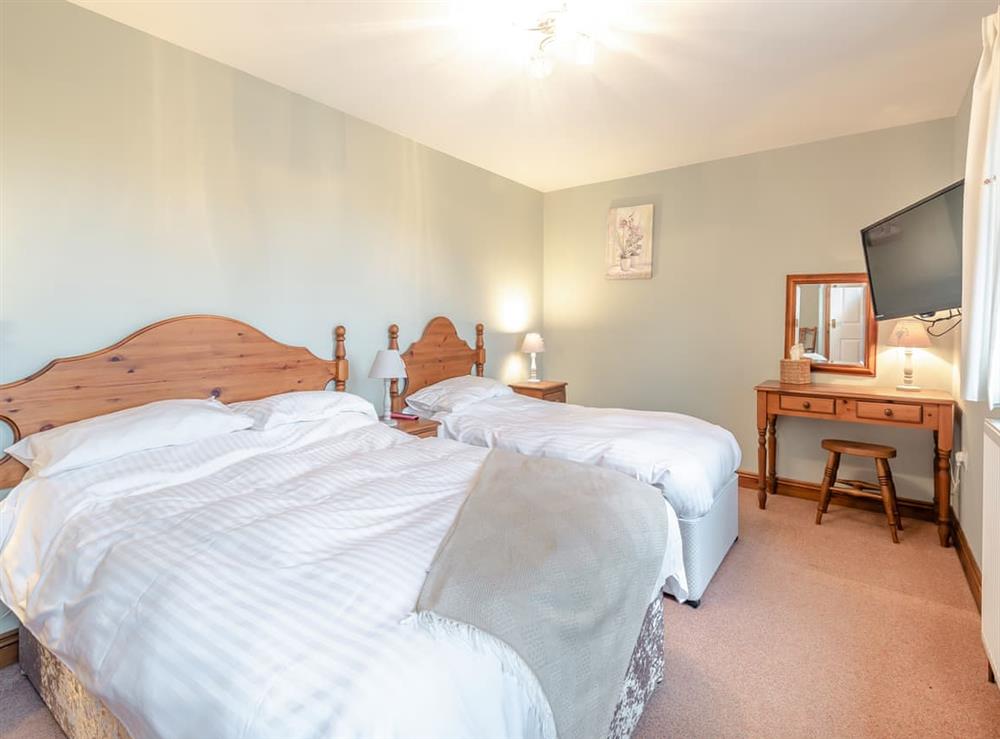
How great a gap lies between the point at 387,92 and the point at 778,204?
9.54ft

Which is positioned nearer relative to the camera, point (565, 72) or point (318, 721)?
point (318, 721)

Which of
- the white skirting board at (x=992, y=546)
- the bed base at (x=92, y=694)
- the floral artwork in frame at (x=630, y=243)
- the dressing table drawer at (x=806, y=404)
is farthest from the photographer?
the floral artwork in frame at (x=630, y=243)

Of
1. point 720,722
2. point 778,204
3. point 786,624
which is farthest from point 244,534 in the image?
point 778,204

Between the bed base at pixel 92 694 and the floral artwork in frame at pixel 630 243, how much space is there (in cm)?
326

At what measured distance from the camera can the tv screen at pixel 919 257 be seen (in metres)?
2.14

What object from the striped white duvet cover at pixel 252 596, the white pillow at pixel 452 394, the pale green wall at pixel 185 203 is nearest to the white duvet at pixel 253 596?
the striped white duvet cover at pixel 252 596

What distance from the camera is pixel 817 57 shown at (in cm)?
246

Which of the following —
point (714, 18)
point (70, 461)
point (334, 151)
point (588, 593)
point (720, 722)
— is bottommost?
point (720, 722)

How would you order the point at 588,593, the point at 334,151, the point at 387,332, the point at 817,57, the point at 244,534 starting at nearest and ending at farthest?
the point at 588,593
the point at 244,534
the point at 817,57
the point at 334,151
the point at 387,332

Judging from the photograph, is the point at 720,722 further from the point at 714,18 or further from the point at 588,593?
the point at 714,18

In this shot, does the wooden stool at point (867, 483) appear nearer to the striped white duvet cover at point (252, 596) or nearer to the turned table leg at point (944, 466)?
the turned table leg at point (944, 466)

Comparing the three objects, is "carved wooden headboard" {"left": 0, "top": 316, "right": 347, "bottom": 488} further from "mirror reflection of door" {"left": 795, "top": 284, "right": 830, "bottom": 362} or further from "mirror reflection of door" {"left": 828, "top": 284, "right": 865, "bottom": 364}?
"mirror reflection of door" {"left": 828, "top": 284, "right": 865, "bottom": 364}

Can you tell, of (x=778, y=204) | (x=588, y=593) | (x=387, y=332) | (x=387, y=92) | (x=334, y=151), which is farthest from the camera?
(x=778, y=204)

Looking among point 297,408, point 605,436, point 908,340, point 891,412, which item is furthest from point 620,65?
point 891,412
